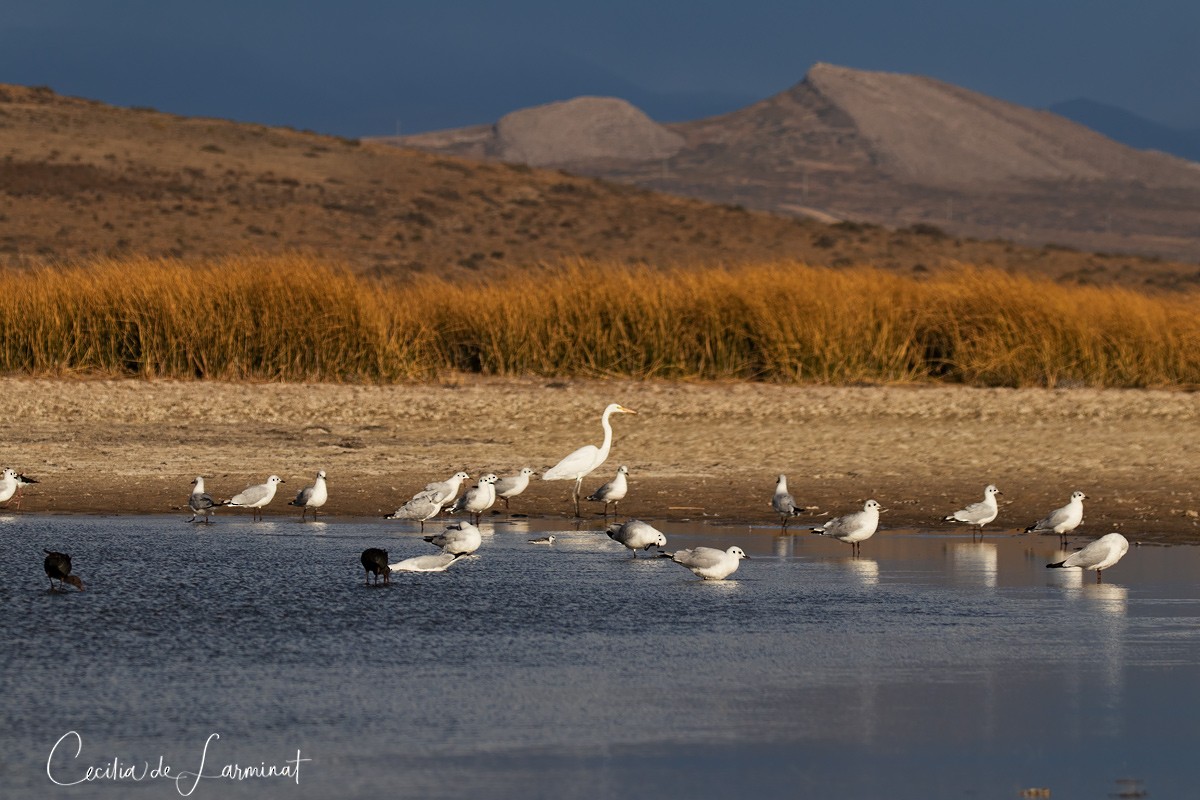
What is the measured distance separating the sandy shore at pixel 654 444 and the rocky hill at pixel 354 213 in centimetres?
2790

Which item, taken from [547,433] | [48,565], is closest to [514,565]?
Result: [48,565]

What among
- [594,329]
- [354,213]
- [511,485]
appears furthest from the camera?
[354,213]

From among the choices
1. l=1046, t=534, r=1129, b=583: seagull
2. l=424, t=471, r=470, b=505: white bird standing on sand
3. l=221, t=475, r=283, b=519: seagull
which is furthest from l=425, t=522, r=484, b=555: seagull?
l=1046, t=534, r=1129, b=583: seagull

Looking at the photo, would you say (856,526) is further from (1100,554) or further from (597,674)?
(597,674)

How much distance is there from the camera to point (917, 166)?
6407 inches

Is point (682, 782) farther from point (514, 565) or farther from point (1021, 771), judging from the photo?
point (514, 565)

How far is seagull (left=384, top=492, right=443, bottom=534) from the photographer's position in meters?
12.9

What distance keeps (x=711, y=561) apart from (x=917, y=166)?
156 m

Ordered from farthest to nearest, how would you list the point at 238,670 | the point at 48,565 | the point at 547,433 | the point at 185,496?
1. the point at 547,433
2. the point at 185,496
3. the point at 48,565
4. the point at 238,670

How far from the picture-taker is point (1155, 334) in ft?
86.5

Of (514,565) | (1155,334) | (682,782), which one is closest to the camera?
(682,782)

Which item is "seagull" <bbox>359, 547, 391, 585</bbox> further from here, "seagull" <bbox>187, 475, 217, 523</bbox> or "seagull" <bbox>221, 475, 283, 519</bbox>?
"seagull" <bbox>221, 475, 283, 519</bbox>

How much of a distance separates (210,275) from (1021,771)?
20507 millimetres

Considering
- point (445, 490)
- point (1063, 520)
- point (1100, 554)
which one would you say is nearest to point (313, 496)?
point (445, 490)
